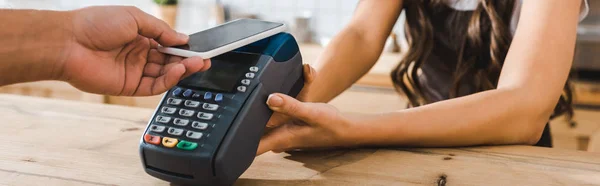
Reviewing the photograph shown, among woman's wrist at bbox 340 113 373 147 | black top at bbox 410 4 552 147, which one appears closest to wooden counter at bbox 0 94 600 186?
woman's wrist at bbox 340 113 373 147

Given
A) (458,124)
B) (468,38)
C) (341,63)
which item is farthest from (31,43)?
(468,38)

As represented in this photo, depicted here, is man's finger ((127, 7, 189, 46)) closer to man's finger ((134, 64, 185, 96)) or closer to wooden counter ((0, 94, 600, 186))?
man's finger ((134, 64, 185, 96))

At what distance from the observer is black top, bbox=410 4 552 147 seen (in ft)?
3.62

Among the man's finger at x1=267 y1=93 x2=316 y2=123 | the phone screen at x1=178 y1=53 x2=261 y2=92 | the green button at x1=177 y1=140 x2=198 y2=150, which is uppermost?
the phone screen at x1=178 y1=53 x2=261 y2=92

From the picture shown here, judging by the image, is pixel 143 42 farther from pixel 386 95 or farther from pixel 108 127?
pixel 386 95

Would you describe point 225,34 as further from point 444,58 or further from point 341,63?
point 444,58

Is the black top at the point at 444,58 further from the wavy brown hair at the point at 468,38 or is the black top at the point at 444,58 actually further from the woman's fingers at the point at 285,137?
the woman's fingers at the point at 285,137

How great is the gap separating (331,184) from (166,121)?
16 centimetres

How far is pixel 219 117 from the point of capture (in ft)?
1.86

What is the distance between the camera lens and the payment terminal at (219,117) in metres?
0.55

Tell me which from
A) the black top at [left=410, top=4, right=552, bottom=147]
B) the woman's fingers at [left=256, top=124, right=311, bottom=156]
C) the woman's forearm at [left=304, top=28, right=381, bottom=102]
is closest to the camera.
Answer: the woman's fingers at [left=256, top=124, right=311, bottom=156]

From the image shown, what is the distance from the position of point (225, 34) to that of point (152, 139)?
0.42 ft

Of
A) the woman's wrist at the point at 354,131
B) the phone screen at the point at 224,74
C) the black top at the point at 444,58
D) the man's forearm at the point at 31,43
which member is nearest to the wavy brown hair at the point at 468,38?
the black top at the point at 444,58

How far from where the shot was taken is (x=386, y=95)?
192 cm
